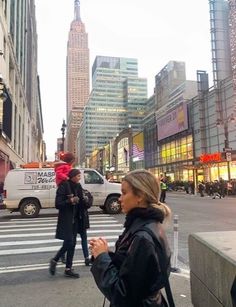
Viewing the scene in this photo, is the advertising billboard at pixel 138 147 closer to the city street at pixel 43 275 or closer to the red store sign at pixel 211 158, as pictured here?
the red store sign at pixel 211 158

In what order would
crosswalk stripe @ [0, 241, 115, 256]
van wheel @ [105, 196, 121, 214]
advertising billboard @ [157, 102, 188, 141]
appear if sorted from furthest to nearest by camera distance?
advertising billboard @ [157, 102, 188, 141]
van wheel @ [105, 196, 121, 214]
crosswalk stripe @ [0, 241, 115, 256]

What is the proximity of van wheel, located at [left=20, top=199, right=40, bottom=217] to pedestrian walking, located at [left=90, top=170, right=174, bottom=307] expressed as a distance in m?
14.7

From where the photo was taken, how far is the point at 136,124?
156125 millimetres

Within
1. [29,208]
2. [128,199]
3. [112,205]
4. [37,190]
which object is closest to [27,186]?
[37,190]

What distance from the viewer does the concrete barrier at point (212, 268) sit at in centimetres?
324

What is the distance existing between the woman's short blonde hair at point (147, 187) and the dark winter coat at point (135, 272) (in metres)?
0.19

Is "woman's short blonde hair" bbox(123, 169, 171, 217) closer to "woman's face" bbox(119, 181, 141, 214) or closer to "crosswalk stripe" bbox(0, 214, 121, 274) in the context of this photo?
"woman's face" bbox(119, 181, 141, 214)

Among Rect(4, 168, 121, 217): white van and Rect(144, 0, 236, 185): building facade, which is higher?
Rect(144, 0, 236, 185): building facade

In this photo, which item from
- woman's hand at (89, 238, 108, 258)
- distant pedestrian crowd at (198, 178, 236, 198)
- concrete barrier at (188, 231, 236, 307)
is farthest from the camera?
distant pedestrian crowd at (198, 178, 236, 198)

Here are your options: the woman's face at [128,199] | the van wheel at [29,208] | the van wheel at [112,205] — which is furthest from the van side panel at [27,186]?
the woman's face at [128,199]

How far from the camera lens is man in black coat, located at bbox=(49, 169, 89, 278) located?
6.27m

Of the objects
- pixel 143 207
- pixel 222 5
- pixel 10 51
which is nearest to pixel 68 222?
pixel 143 207

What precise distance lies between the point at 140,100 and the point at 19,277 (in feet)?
554

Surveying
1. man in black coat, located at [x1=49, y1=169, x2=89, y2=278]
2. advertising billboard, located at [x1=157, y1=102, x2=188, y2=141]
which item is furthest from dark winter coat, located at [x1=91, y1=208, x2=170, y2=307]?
advertising billboard, located at [x1=157, y1=102, x2=188, y2=141]
